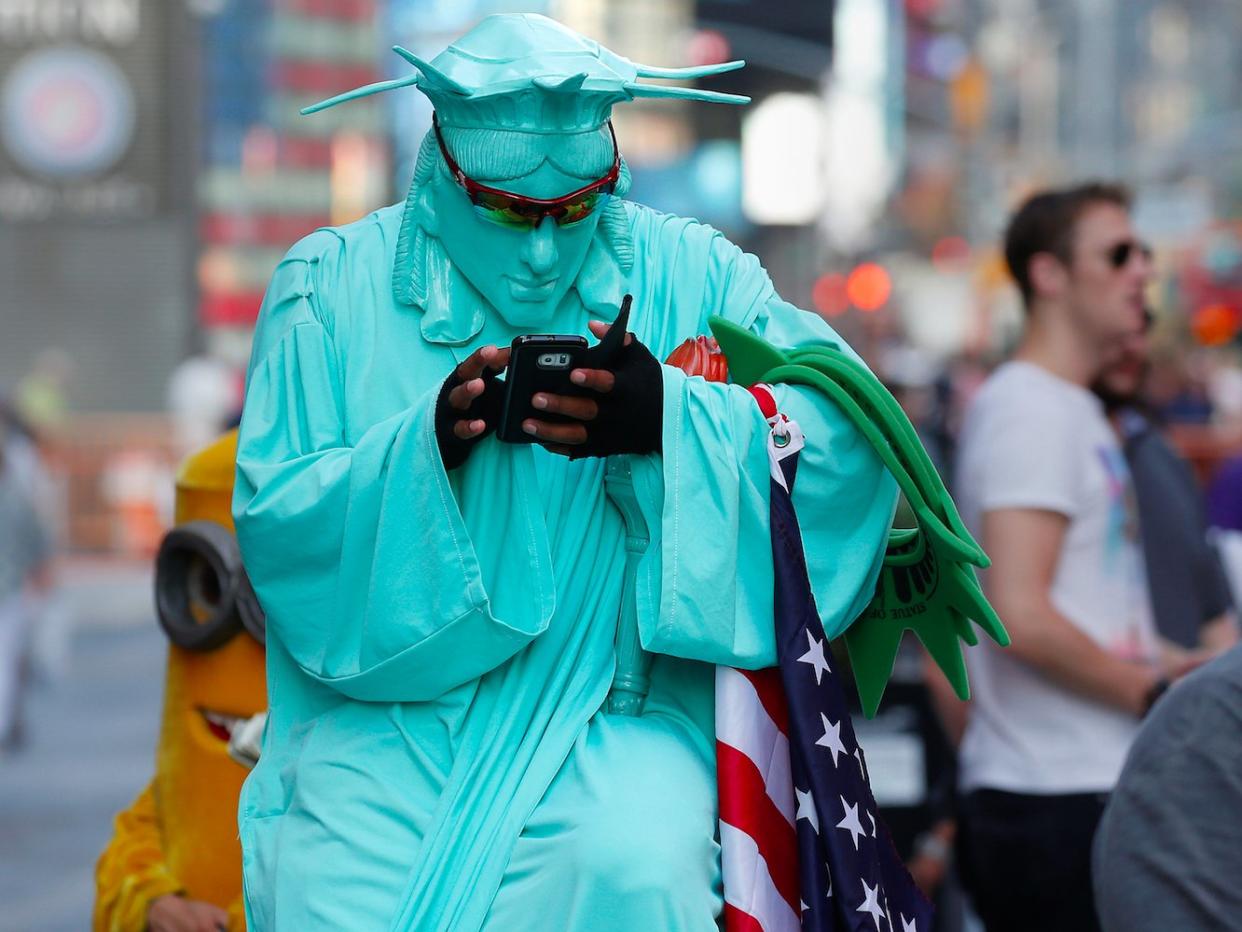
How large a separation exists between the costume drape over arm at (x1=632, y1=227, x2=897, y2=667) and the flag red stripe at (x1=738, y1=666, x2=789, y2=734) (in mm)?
43

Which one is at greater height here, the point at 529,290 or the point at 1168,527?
the point at 529,290

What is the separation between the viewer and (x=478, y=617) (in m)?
2.84

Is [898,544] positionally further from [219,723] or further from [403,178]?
[403,178]

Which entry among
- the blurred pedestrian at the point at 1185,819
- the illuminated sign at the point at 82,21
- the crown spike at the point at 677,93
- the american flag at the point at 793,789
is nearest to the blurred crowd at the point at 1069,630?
the blurred pedestrian at the point at 1185,819

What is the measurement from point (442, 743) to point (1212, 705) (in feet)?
3.75

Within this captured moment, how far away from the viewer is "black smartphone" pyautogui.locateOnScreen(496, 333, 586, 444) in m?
2.71

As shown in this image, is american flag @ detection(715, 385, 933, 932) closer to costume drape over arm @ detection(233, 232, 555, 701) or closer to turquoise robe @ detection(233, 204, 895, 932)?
turquoise robe @ detection(233, 204, 895, 932)

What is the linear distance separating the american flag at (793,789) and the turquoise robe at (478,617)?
41mm

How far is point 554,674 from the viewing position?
2934 mm

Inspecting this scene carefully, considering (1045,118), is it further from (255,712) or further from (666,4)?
(255,712)

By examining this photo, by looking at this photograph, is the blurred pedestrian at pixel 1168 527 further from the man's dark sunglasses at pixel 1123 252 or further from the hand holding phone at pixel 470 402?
the hand holding phone at pixel 470 402

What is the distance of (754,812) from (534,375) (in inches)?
26.8

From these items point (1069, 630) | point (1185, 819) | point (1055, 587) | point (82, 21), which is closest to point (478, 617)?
point (1185, 819)

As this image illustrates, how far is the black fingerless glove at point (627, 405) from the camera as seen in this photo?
2773 millimetres
